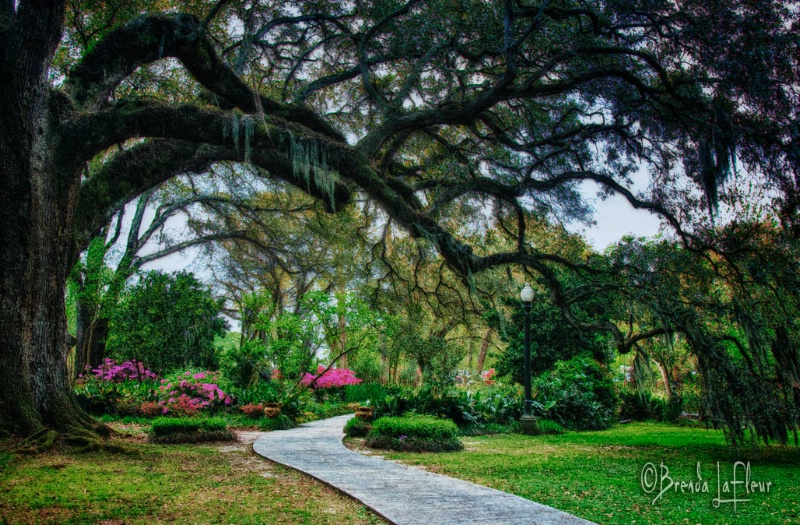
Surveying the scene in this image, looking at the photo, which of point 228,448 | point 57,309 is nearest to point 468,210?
point 228,448

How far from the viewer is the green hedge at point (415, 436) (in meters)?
7.93

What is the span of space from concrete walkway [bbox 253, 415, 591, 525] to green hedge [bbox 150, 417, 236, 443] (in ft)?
4.58

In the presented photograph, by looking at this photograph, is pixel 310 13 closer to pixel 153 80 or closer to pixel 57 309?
pixel 153 80

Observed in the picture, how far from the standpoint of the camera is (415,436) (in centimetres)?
814

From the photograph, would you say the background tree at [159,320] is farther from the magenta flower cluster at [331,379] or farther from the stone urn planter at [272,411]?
the magenta flower cluster at [331,379]

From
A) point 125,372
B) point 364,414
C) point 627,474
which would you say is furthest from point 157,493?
point 125,372

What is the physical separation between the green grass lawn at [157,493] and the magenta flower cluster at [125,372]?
261 inches

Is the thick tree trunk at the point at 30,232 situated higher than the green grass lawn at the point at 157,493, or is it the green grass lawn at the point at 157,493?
the thick tree trunk at the point at 30,232

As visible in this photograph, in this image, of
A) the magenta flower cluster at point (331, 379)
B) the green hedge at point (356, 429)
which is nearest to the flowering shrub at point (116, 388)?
the magenta flower cluster at point (331, 379)

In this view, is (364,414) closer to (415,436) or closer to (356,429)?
(356,429)

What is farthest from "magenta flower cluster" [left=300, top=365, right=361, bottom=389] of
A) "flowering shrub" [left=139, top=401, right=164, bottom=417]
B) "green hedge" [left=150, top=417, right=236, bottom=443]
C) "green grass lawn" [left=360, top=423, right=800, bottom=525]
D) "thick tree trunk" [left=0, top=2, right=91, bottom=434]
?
"thick tree trunk" [left=0, top=2, right=91, bottom=434]

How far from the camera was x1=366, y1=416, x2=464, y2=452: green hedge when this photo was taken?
7.93 meters

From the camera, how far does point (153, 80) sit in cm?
1123

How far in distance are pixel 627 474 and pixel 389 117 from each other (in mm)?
5981
